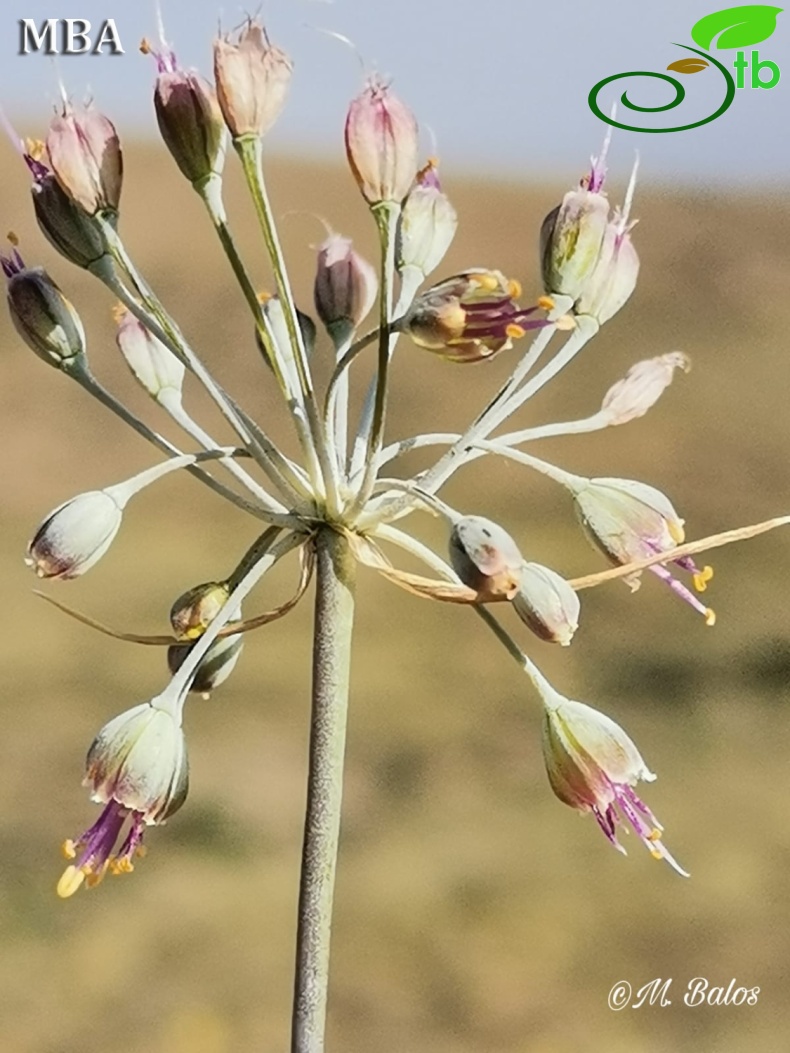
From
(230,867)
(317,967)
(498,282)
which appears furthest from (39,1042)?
(498,282)

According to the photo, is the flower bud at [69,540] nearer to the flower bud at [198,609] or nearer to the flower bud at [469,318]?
the flower bud at [198,609]

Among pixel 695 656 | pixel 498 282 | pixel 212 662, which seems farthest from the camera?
pixel 695 656

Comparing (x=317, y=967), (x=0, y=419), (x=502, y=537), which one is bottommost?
(x=0, y=419)

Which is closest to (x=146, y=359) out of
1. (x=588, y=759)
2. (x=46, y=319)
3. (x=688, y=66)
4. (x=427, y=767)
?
(x=46, y=319)

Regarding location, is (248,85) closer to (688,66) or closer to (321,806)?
(321,806)

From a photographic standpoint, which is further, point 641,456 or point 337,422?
point 641,456

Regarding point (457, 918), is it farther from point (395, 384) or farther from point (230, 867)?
point (395, 384)
